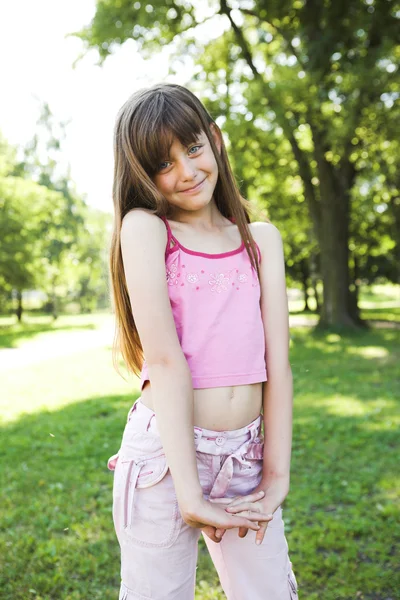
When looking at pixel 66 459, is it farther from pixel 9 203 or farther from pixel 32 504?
pixel 9 203

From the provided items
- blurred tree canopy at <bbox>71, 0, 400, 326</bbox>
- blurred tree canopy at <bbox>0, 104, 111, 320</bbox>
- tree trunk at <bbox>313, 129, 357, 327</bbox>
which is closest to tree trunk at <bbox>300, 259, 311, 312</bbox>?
blurred tree canopy at <bbox>0, 104, 111, 320</bbox>

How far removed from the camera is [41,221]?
2581 centimetres

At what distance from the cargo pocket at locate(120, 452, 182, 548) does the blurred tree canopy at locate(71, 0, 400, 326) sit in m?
11.6

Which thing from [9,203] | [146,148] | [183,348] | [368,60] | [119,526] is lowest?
[119,526]

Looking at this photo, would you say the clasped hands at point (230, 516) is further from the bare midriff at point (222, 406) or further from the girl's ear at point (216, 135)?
the girl's ear at point (216, 135)

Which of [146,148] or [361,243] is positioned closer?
[146,148]

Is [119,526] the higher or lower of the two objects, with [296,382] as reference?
higher

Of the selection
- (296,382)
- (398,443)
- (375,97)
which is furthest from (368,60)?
(398,443)

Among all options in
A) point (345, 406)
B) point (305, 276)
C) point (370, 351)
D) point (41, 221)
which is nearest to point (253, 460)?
point (345, 406)

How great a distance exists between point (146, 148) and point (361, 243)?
70.0 ft

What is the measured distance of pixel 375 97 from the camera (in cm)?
1242

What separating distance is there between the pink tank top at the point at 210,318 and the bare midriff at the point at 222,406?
0.08 feet

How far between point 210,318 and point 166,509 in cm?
51

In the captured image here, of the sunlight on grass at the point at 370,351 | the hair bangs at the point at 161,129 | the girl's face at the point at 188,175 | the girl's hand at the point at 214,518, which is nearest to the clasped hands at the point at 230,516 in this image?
the girl's hand at the point at 214,518
